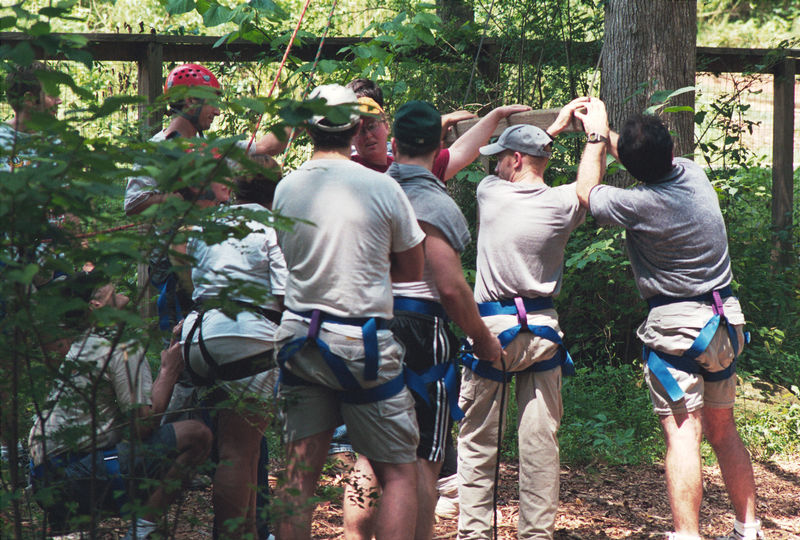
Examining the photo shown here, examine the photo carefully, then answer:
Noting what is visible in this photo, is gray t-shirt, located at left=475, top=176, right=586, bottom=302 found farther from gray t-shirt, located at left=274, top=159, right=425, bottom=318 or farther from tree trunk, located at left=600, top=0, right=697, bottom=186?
tree trunk, located at left=600, top=0, right=697, bottom=186

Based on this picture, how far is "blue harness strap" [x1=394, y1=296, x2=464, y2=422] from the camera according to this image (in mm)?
3311

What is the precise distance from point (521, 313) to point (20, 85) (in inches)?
88.6

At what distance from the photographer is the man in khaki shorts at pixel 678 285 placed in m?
3.73

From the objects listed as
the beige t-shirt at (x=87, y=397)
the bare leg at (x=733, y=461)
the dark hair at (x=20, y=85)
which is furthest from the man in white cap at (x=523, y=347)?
the dark hair at (x=20, y=85)

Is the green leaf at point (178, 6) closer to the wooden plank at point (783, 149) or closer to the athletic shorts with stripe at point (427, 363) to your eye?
the athletic shorts with stripe at point (427, 363)

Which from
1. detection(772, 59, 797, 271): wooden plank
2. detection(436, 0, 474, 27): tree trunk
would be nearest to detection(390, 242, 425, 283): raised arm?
detection(436, 0, 474, 27): tree trunk

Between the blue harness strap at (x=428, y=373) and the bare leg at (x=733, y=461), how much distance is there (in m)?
1.37

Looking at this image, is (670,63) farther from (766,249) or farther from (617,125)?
(766,249)

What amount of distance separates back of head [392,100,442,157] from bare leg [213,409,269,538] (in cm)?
125

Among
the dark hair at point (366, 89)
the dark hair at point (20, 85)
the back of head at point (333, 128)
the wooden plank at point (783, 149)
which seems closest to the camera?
the dark hair at point (20, 85)

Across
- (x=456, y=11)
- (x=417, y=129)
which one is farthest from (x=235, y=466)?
(x=456, y=11)

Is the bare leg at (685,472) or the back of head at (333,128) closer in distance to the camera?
the back of head at (333,128)

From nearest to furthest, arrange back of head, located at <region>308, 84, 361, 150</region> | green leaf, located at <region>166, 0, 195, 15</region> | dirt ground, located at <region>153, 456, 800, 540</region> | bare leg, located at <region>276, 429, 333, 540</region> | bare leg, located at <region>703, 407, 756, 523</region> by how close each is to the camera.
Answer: bare leg, located at <region>276, 429, 333, 540</region> → back of head, located at <region>308, 84, 361, 150</region> → bare leg, located at <region>703, 407, 756, 523</region> → dirt ground, located at <region>153, 456, 800, 540</region> → green leaf, located at <region>166, 0, 195, 15</region>

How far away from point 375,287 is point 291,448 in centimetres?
65
